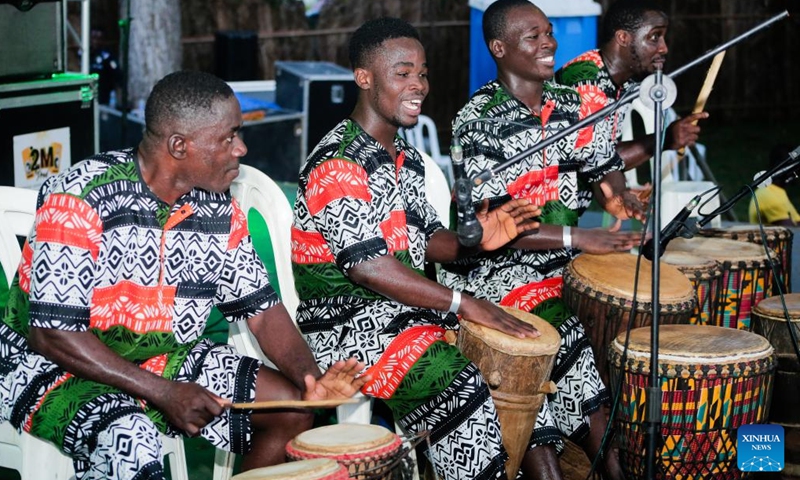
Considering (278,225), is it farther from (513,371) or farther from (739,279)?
(739,279)

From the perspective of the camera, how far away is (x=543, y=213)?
4387mm

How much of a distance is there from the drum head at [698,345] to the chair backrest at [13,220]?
1.98 meters

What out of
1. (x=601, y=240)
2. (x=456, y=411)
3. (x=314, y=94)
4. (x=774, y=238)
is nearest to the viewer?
(x=456, y=411)

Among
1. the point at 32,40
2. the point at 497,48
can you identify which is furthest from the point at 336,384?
the point at 32,40

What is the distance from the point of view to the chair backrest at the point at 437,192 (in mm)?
4445

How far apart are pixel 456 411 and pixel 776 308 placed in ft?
5.03

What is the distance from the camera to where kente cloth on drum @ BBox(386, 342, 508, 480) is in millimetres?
3572

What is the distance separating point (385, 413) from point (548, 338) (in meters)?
0.78

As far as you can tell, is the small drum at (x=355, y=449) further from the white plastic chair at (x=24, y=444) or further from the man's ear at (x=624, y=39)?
the man's ear at (x=624, y=39)

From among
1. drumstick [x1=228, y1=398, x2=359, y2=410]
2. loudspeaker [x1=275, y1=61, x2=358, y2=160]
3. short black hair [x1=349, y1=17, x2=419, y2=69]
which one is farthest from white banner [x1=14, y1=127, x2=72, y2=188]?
drumstick [x1=228, y1=398, x2=359, y2=410]

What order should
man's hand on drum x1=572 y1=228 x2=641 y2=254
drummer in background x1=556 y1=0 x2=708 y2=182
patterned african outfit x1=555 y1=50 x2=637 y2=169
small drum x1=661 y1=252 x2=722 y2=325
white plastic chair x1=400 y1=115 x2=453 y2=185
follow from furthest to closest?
white plastic chair x1=400 y1=115 x2=453 y2=185 → drummer in background x1=556 y1=0 x2=708 y2=182 → patterned african outfit x1=555 y1=50 x2=637 y2=169 → small drum x1=661 y1=252 x2=722 y2=325 → man's hand on drum x1=572 y1=228 x2=641 y2=254

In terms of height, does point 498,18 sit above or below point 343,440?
above

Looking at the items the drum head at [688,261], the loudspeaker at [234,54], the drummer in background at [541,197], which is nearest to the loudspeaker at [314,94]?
the loudspeaker at [234,54]

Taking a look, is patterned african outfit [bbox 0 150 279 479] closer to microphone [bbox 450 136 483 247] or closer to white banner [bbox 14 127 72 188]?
microphone [bbox 450 136 483 247]
